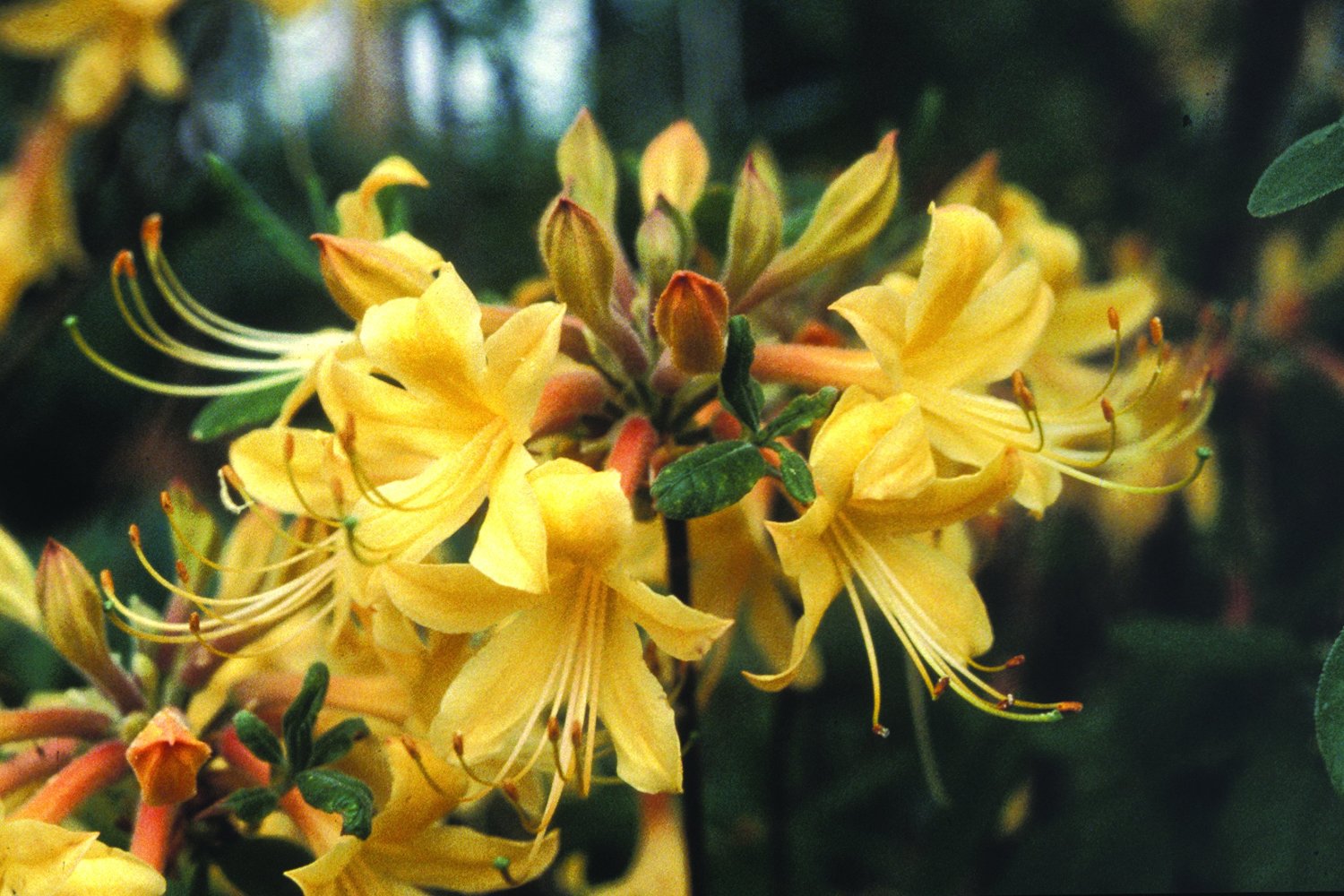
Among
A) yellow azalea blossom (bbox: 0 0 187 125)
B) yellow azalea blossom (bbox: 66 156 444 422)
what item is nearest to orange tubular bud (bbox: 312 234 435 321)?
yellow azalea blossom (bbox: 66 156 444 422)

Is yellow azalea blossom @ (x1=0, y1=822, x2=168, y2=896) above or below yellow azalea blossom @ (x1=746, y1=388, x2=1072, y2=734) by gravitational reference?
below

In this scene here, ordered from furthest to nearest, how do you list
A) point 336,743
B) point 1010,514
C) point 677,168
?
point 1010,514 < point 677,168 < point 336,743

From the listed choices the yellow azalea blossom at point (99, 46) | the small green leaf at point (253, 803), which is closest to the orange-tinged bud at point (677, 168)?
the small green leaf at point (253, 803)

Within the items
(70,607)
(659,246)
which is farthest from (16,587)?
(659,246)

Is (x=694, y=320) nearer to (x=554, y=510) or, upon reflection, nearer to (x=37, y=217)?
(x=554, y=510)

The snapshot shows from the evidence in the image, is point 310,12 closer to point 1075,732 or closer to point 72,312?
point 72,312

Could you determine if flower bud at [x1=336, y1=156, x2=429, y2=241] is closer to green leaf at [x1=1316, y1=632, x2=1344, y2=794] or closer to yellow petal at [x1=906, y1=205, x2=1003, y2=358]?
yellow petal at [x1=906, y1=205, x2=1003, y2=358]
